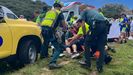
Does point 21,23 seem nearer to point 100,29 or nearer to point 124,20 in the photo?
point 100,29

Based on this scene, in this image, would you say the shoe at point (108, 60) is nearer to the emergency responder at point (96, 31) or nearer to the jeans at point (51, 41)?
the emergency responder at point (96, 31)

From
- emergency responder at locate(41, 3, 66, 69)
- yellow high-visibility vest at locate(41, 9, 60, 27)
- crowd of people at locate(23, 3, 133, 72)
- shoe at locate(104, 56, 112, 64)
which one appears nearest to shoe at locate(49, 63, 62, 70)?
crowd of people at locate(23, 3, 133, 72)

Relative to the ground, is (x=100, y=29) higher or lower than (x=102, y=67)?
higher

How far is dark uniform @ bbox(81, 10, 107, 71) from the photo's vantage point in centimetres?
920

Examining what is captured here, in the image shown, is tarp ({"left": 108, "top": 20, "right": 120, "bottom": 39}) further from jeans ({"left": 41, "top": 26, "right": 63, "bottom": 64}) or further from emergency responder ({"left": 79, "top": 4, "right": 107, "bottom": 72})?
emergency responder ({"left": 79, "top": 4, "right": 107, "bottom": 72})

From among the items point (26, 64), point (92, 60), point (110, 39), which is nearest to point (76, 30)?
point (92, 60)

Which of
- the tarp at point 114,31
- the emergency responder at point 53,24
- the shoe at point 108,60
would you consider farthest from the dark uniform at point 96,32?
the tarp at point 114,31

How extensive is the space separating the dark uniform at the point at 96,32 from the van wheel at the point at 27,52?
59.3 inches

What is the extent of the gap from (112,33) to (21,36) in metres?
9.57

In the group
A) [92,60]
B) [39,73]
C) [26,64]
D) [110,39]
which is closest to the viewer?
[39,73]

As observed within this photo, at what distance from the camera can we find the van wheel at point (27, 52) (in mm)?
9422

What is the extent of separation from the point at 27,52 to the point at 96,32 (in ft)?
6.05

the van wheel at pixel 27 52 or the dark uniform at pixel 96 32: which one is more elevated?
the dark uniform at pixel 96 32

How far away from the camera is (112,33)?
1827cm
